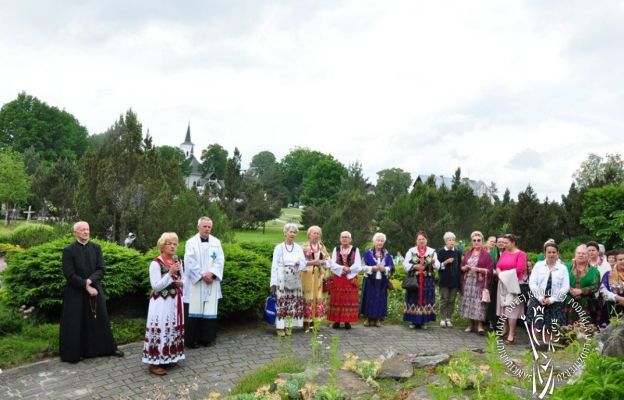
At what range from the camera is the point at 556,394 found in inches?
136

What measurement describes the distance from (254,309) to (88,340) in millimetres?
3003

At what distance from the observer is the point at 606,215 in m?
18.1

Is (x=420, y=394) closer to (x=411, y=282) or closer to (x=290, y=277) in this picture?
(x=290, y=277)

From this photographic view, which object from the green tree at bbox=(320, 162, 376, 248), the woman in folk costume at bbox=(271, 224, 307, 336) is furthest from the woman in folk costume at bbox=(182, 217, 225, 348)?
the green tree at bbox=(320, 162, 376, 248)

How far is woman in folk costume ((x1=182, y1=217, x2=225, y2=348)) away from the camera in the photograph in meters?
7.24

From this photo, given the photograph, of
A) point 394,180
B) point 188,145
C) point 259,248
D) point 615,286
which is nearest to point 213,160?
point 188,145

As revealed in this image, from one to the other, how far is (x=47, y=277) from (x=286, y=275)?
3.62 meters

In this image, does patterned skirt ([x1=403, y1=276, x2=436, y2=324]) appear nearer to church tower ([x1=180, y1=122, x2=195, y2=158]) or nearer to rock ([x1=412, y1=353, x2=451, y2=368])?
rock ([x1=412, y1=353, x2=451, y2=368])

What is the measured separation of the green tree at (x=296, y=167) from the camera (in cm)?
9562

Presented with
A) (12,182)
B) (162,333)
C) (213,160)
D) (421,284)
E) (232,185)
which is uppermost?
(213,160)

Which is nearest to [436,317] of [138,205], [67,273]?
[67,273]

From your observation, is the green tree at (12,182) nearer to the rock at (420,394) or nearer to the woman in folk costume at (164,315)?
the woman in folk costume at (164,315)

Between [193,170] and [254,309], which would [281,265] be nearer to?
[254,309]

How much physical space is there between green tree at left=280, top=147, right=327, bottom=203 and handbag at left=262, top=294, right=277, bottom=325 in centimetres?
8376
